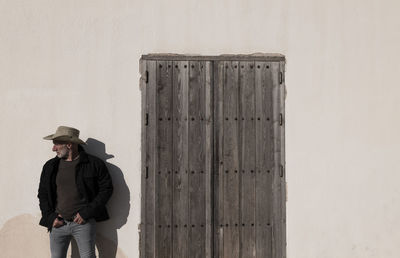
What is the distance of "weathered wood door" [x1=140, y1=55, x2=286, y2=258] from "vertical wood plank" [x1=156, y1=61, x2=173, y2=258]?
0.01 metres

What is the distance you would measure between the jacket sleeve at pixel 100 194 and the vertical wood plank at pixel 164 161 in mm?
552

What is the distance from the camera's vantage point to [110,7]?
4.93m

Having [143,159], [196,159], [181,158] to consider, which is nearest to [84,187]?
[143,159]

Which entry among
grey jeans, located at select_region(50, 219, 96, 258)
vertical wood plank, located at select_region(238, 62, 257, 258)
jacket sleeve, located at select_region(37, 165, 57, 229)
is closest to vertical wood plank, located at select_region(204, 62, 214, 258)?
vertical wood plank, located at select_region(238, 62, 257, 258)

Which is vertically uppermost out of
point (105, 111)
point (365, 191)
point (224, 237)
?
point (105, 111)

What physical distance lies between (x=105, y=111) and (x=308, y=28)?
94.4 inches

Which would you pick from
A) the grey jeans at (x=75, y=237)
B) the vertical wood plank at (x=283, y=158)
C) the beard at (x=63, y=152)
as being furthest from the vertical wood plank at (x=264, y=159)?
the beard at (x=63, y=152)

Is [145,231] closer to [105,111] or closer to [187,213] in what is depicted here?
[187,213]

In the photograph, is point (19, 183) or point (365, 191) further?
point (365, 191)

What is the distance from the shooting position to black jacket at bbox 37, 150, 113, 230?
4.51m

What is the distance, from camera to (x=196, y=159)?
4969 millimetres

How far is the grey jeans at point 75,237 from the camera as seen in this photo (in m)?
4.53

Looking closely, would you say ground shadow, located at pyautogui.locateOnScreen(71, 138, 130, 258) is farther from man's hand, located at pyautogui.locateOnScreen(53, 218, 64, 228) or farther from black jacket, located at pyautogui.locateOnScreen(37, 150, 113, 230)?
man's hand, located at pyautogui.locateOnScreen(53, 218, 64, 228)

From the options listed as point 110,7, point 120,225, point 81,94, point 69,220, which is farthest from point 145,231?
point 110,7
